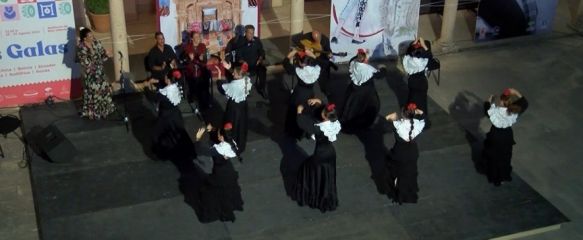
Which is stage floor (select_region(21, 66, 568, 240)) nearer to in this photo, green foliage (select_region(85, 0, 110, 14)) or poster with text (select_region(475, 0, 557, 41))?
green foliage (select_region(85, 0, 110, 14))

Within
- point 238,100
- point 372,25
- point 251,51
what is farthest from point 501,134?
point 372,25

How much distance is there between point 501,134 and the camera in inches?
432

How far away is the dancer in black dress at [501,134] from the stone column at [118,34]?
6060 mm

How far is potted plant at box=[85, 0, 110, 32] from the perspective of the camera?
1534cm

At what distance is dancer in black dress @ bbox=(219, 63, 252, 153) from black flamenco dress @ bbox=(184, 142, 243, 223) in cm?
108

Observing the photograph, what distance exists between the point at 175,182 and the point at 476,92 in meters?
6.15

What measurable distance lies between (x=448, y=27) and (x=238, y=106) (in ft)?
20.0

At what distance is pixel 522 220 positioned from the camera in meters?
10.7

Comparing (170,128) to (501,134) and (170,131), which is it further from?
(501,134)

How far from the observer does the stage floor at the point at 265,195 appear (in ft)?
33.5

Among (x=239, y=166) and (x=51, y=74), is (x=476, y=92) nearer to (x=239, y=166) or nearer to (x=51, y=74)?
(x=239, y=166)

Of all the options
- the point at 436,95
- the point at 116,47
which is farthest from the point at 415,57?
the point at 116,47

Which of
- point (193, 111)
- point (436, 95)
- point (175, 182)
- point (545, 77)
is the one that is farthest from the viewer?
point (545, 77)

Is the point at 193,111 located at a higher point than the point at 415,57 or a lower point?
lower
